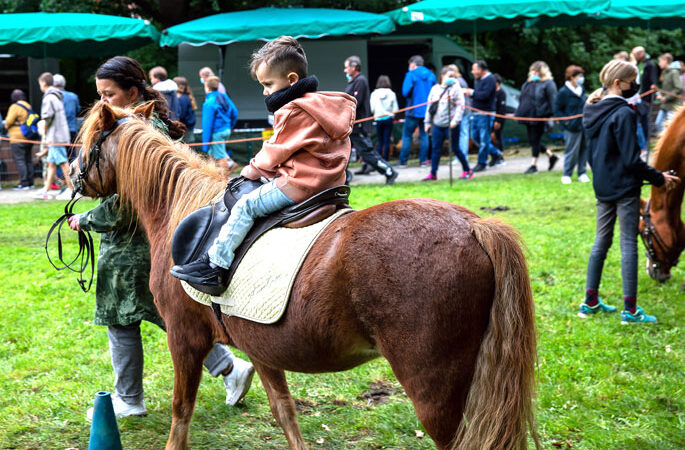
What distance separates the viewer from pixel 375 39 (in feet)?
60.7

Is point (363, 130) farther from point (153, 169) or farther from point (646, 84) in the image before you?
point (153, 169)

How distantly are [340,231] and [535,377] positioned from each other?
1.00 m

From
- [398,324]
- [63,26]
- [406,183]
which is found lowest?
[406,183]

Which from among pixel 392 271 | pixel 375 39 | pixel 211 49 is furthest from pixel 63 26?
pixel 392 271

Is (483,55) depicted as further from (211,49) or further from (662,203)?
(662,203)

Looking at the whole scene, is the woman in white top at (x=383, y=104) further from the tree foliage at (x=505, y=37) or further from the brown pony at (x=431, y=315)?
the brown pony at (x=431, y=315)

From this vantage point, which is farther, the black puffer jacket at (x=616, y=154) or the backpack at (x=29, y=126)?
the backpack at (x=29, y=126)

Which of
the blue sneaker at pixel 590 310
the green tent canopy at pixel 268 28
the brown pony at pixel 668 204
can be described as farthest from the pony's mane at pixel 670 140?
the green tent canopy at pixel 268 28

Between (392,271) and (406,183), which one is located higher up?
(392,271)

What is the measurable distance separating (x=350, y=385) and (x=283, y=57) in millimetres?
2563

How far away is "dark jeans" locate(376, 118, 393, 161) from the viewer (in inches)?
595

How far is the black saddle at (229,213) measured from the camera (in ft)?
10.4

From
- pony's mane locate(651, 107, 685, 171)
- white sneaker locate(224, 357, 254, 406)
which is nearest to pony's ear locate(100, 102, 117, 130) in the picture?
white sneaker locate(224, 357, 254, 406)

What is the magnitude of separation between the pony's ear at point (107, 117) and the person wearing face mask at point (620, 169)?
148 inches
